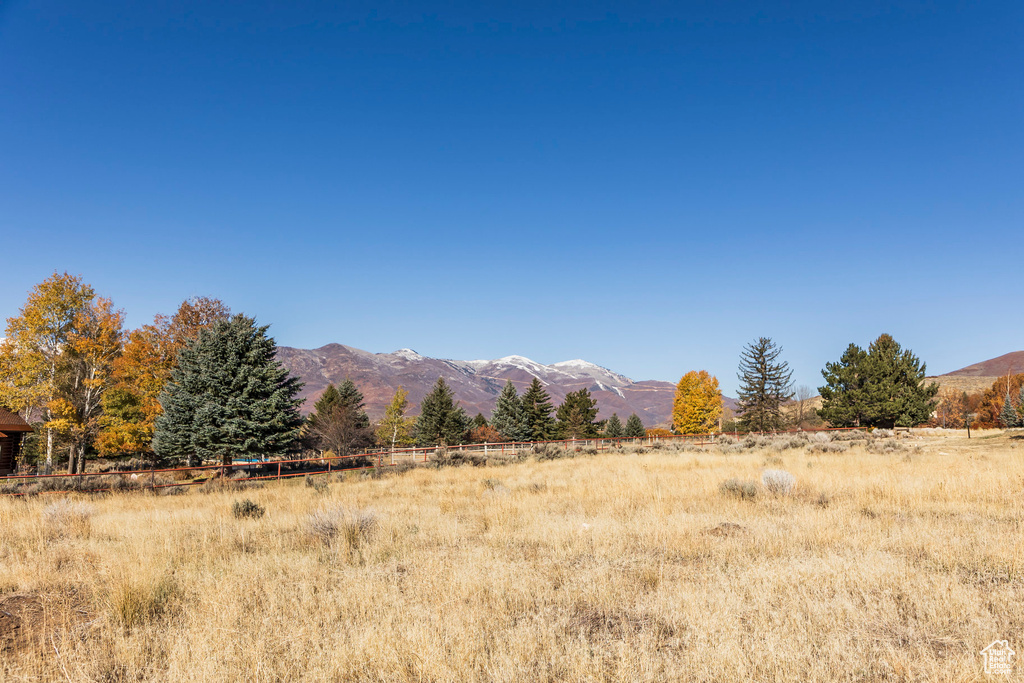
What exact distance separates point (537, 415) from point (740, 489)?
51.6m

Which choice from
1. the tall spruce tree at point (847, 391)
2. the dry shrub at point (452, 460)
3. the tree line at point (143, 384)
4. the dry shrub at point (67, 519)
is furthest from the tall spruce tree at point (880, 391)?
the dry shrub at point (67, 519)

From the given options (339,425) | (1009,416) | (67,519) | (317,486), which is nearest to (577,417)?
(339,425)

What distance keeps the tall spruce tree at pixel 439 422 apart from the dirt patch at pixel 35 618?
159ft

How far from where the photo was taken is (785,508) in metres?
10.9

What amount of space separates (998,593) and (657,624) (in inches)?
151

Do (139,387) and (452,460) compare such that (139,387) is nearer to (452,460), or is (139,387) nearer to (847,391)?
(452,460)

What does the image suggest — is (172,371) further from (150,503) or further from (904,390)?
(904,390)

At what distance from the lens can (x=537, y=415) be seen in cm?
6406

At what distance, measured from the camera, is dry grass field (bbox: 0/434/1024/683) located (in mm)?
4387

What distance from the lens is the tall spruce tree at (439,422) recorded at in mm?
54656

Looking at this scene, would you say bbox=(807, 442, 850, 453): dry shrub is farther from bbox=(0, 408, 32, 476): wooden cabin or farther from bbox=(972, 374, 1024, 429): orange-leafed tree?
bbox=(972, 374, 1024, 429): orange-leafed tree

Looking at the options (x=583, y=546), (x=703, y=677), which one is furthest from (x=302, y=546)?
(x=703, y=677)

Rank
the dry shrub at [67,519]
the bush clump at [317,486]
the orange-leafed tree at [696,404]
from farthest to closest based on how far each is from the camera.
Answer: the orange-leafed tree at [696,404] → the bush clump at [317,486] → the dry shrub at [67,519]

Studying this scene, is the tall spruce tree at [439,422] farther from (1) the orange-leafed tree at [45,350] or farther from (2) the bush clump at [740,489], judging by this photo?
(2) the bush clump at [740,489]
